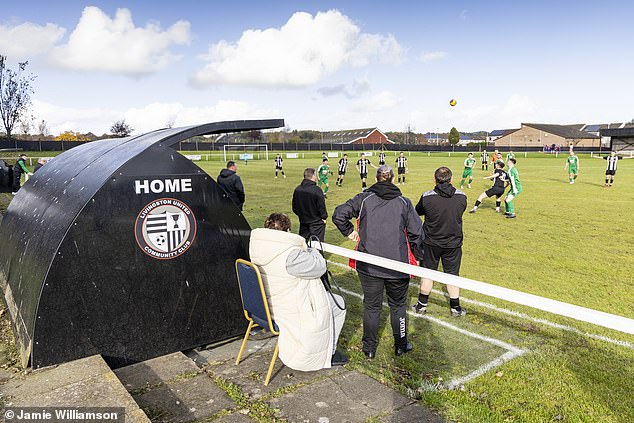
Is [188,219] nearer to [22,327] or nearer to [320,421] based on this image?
[22,327]

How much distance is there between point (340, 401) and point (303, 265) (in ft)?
3.85

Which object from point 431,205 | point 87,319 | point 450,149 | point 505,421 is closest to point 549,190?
point 431,205

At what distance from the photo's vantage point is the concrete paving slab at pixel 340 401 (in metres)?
3.52

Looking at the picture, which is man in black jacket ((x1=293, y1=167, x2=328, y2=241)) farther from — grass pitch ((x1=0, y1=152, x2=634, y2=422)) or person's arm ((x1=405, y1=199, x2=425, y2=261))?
person's arm ((x1=405, y1=199, x2=425, y2=261))

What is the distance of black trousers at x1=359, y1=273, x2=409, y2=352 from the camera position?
4.61 meters

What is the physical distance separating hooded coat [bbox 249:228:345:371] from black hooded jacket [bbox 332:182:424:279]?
33.7 inches

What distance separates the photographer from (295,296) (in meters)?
3.83

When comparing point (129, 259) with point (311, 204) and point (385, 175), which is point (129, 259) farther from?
point (311, 204)

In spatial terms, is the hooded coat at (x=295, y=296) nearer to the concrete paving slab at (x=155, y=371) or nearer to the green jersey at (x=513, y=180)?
the concrete paving slab at (x=155, y=371)

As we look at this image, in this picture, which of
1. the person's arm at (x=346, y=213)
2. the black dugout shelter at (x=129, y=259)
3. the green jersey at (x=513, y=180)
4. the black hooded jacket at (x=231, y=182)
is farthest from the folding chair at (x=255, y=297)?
the green jersey at (x=513, y=180)

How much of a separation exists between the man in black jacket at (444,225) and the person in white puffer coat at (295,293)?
2.43 m

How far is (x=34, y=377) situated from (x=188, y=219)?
1.86m

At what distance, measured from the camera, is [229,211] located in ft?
15.8

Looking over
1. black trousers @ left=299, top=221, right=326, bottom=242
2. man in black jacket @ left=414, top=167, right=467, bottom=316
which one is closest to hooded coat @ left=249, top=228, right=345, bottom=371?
man in black jacket @ left=414, top=167, right=467, bottom=316
